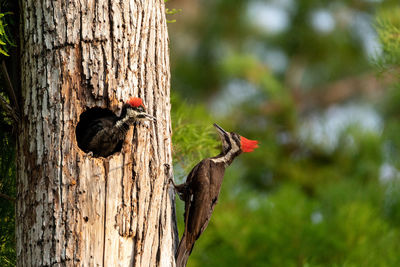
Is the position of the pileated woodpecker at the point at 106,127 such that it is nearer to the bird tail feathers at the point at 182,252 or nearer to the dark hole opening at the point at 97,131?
the dark hole opening at the point at 97,131

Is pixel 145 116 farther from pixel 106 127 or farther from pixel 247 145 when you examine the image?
pixel 247 145

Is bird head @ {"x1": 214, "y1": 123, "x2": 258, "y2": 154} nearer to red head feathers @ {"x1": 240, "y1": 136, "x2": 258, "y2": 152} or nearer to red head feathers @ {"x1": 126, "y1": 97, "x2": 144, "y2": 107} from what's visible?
red head feathers @ {"x1": 240, "y1": 136, "x2": 258, "y2": 152}

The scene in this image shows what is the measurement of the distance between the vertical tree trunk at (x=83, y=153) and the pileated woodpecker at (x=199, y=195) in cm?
20

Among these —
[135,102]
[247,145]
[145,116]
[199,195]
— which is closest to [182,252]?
[199,195]

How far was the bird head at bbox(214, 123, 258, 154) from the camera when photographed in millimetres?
4668

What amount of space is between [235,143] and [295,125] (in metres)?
4.03

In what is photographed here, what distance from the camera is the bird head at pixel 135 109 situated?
3479mm

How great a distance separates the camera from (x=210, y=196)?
170 inches

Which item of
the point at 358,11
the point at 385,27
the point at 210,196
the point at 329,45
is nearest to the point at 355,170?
the point at 329,45

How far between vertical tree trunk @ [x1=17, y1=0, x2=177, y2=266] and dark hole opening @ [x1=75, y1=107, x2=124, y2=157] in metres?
0.14

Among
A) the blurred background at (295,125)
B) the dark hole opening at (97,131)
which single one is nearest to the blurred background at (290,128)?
the blurred background at (295,125)

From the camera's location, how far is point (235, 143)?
4.77 meters

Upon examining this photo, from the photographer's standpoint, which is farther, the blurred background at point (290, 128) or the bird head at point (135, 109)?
the blurred background at point (290, 128)

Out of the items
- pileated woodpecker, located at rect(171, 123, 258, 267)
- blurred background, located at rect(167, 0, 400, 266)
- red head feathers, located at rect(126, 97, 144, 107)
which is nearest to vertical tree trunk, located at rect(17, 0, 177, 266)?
red head feathers, located at rect(126, 97, 144, 107)
